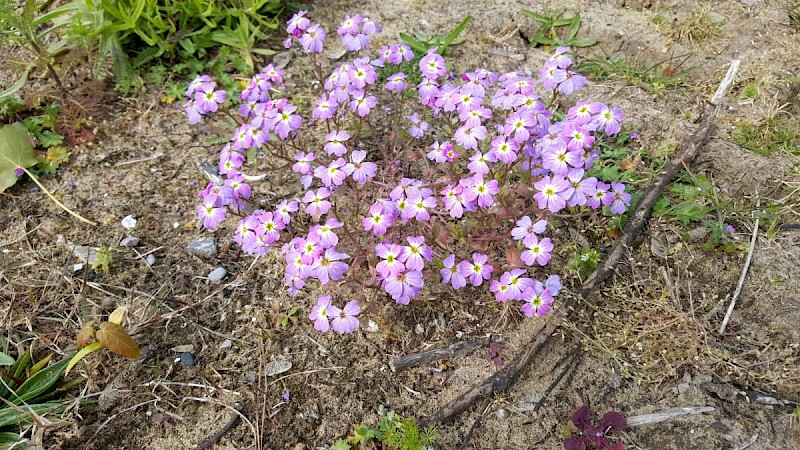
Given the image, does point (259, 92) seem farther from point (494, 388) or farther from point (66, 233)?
point (494, 388)

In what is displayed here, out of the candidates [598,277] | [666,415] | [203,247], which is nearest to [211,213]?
[203,247]

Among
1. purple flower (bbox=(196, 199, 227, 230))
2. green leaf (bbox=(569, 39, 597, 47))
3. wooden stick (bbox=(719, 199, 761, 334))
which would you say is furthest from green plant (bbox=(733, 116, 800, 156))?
purple flower (bbox=(196, 199, 227, 230))

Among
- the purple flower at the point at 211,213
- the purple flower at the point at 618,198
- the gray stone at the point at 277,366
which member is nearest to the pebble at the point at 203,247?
the purple flower at the point at 211,213

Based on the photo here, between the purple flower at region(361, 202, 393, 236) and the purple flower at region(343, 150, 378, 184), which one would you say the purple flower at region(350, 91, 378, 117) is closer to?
the purple flower at region(343, 150, 378, 184)

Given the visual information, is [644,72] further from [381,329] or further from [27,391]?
[27,391]

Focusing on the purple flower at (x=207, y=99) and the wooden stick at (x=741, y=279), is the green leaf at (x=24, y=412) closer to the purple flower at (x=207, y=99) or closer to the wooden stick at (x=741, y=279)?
the purple flower at (x=207, y=99)

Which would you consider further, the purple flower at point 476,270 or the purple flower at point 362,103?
the purple flower at point 362,103

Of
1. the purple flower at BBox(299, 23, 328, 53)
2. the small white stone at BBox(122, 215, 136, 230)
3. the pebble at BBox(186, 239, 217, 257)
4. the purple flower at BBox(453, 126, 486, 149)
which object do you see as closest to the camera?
the purple flower at BBox(453, 126, 486, 149)
